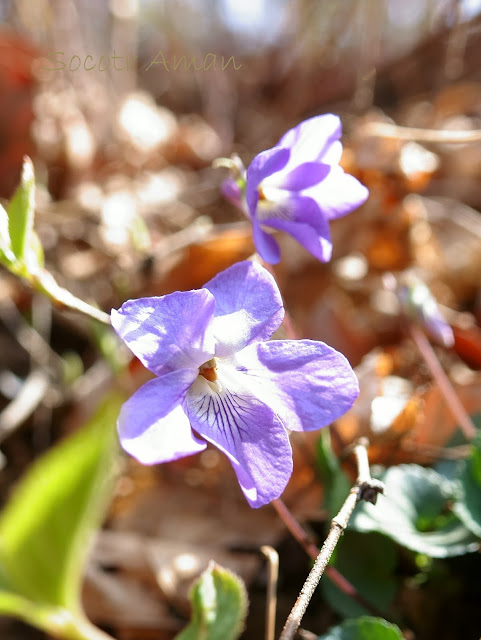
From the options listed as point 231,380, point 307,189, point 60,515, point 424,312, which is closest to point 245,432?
point 231,380

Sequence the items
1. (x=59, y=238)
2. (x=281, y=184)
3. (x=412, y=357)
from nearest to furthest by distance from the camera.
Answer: (x=281, y=184) < (x=412, y=357) < (x=59, y=238)

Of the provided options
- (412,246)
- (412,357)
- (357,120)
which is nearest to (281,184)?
(412,357)

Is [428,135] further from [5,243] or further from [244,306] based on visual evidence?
[5,243]

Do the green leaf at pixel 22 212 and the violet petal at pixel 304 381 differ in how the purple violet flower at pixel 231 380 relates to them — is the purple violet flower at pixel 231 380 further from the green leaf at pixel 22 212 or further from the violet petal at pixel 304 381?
the green leaf at pixel 22 212

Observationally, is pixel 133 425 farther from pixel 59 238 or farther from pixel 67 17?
pixel 67 17

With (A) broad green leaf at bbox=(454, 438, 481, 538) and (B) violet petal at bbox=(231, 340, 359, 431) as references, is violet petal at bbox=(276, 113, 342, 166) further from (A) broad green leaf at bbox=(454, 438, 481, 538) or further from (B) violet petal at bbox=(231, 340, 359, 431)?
(A) broad green leaf at bbox=(454, 438, 481, 538)

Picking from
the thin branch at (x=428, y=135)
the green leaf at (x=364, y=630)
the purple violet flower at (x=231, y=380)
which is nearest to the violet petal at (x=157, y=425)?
the purple violet flower at (x=231, y=380)
